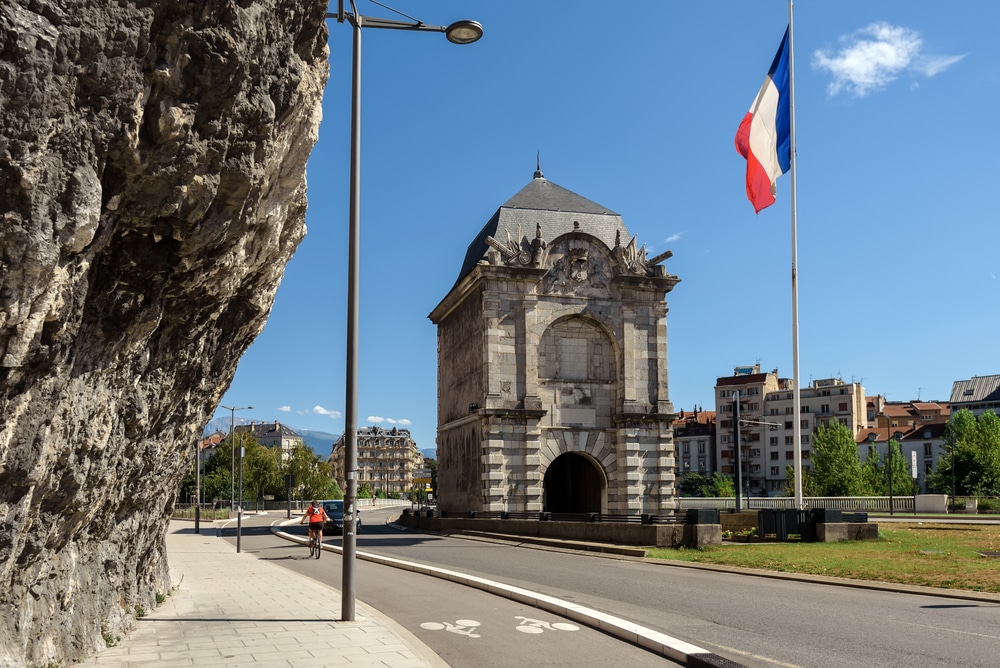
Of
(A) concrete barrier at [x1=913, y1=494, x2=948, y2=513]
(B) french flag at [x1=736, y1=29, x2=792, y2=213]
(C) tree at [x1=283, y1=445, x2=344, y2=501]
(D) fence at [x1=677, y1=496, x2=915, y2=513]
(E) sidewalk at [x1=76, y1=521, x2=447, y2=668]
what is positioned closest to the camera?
(E) sidewalk at [x1=76, y1=521, x2=447, y2=668]

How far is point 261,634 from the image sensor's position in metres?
10.9

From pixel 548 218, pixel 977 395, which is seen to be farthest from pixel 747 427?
pixel 548 218

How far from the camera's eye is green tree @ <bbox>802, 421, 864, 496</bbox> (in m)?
82.8

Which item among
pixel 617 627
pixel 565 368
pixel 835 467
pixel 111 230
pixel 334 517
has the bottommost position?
pixel 334 517

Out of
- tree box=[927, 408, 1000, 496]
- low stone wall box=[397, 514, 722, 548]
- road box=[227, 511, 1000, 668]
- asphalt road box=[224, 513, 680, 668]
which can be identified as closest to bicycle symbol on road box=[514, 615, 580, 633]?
asphalt road box=[224, 513, 680, 668]

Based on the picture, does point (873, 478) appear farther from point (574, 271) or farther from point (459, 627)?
point (459, 627)

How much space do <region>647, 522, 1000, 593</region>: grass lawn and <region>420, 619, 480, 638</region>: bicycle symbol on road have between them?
861 centimetres

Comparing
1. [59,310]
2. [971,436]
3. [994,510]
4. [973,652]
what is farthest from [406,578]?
[971,436]

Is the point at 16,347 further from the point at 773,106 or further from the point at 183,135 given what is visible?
the point at 773,106

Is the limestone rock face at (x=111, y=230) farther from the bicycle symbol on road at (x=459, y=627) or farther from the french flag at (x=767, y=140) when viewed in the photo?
the french flag at (x=767, y=140)

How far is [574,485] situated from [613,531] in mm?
17536

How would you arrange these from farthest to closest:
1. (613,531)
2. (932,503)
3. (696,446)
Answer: (696,446), (932,503), (613,531)

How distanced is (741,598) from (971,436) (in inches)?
3231

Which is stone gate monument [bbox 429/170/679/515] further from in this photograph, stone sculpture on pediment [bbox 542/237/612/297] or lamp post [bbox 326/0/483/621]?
lamp post [bbox 326/0/483/621]
